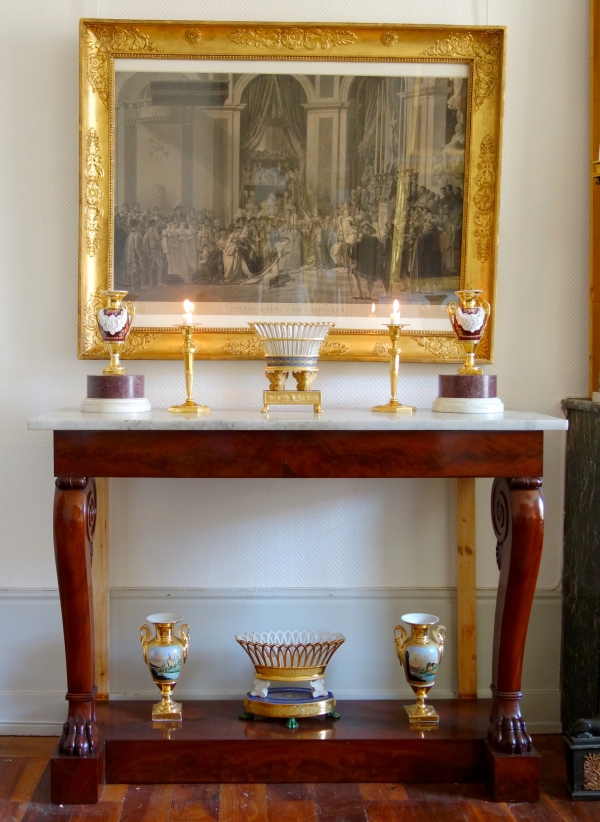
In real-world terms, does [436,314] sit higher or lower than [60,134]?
lower

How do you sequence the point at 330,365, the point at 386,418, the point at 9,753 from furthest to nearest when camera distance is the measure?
the point at 330,365 < the point at 9,753 < the point at 386,418

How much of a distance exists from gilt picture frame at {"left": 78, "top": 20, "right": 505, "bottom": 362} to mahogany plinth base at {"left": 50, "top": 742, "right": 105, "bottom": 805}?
1.29 metres

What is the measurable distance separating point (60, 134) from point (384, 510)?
1.75 m

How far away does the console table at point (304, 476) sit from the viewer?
225 cm

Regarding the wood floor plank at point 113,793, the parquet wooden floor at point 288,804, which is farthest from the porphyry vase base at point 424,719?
the wood floor plank at point 113,793

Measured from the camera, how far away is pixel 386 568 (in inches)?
113

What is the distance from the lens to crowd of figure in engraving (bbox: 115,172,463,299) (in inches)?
109

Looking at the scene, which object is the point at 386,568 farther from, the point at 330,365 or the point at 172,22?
the point at 172,22

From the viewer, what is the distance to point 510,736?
92.6 inches

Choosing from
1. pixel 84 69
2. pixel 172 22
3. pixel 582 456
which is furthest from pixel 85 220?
pixel 582 456

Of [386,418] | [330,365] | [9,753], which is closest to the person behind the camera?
[386,418]

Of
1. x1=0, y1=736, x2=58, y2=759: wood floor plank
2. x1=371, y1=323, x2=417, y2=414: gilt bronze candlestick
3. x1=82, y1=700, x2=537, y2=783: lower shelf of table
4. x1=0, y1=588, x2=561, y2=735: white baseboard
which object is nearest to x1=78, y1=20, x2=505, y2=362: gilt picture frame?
x1=371, y1=323, x2=417, y2=414: gilt bronze candlestick

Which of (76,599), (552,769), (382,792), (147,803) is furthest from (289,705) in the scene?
(552,769)

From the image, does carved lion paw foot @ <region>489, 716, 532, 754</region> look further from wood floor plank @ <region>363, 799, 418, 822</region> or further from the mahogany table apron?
wood floor plank @ <region>363, 799, 418, 822</region>
